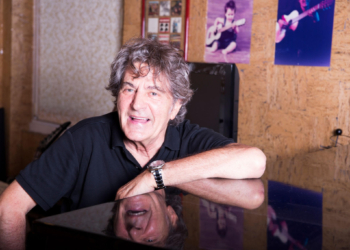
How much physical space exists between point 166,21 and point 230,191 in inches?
81.6

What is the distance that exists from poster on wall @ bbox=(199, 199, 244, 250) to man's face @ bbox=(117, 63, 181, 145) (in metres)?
0.59

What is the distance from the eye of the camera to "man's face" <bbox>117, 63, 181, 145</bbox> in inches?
56.5

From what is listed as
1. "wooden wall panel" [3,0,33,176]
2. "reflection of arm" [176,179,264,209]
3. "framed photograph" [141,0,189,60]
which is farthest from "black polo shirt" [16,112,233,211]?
"wooden wall panel" [3,0,33,176]

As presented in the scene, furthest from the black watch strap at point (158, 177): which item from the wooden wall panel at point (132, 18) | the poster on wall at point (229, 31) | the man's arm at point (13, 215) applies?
the wooden wall panel at point (132, 18)

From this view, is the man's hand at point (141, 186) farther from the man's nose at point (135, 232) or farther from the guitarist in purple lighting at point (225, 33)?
the guitarist in purple lighting at point (225, 33)

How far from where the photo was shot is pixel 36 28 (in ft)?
12.7

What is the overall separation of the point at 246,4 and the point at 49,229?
83.8 inches

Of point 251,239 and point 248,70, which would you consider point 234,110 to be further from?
point 251,239

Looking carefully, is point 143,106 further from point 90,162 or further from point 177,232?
point 177,232

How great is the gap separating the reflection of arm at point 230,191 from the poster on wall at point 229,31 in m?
1.48

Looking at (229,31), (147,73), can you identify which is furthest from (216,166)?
(229,31)

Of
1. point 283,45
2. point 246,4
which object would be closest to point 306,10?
point 283,45

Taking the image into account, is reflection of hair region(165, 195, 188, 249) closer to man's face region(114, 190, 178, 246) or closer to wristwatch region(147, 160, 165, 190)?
man's face region(114, 190, 178, 246)

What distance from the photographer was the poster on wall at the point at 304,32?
85.5 inches
